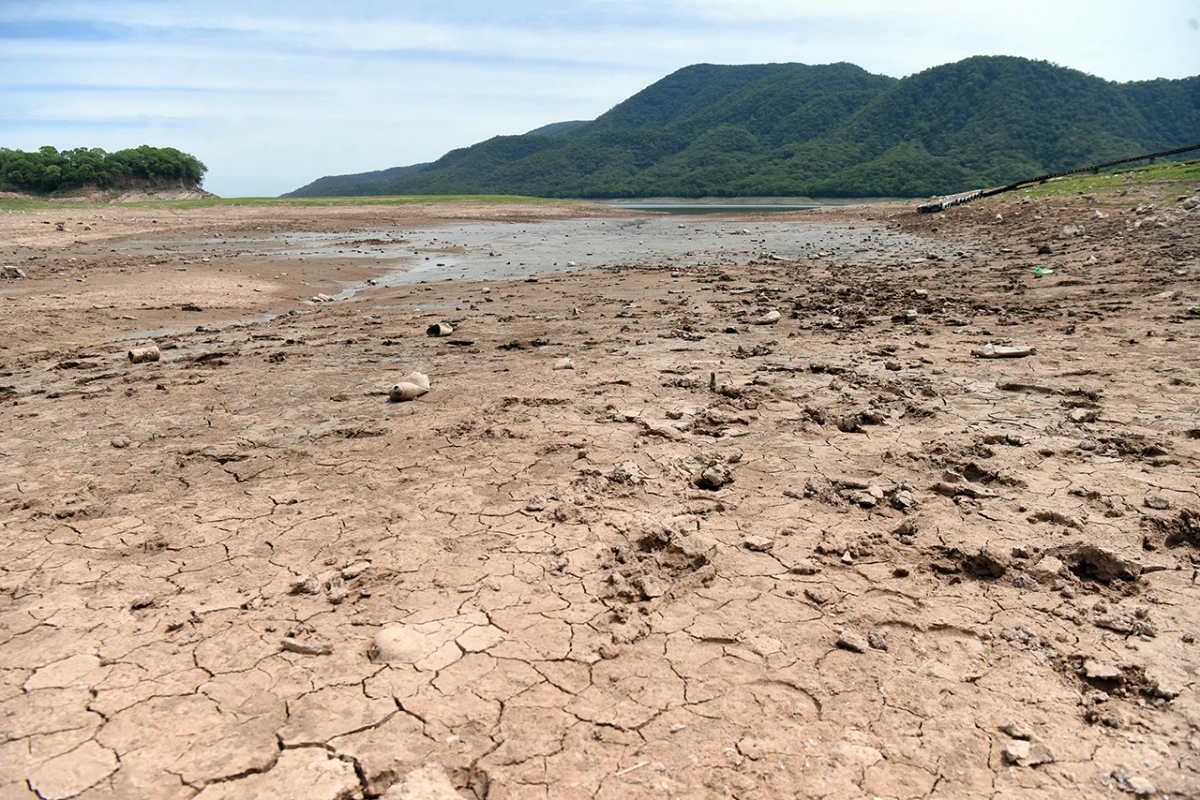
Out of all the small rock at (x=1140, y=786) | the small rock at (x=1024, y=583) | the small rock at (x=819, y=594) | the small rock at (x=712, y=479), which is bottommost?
the small rock at (x=1140, y=786)

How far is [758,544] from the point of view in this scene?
3279mm

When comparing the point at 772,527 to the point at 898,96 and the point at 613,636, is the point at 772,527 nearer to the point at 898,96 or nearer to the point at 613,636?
the point at 613,636

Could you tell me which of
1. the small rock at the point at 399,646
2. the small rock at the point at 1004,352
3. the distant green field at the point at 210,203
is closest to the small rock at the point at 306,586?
the small rock at the point at 399,646

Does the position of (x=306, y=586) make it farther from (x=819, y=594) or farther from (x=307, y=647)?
(x=819, y=594)

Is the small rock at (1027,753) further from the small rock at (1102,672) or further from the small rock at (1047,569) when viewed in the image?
the small rock at (1047,569)

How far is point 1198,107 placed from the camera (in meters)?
78.6

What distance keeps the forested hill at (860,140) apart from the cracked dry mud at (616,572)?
67.4 meters

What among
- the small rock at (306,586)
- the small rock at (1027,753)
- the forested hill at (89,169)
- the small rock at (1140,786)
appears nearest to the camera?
the small rock at (1140,786)

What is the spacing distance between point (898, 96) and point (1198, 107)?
33647 millimetres

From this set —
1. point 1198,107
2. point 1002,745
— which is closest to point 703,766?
point 1002,745

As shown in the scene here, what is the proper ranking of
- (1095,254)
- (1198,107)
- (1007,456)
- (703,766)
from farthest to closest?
1. (1198,107)
2. (1095,254)
3. (1007,456)
4. (703,766)

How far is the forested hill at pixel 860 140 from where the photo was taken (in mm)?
71625

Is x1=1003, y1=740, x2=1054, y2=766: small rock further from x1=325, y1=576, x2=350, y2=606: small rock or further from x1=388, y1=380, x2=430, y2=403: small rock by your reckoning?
x1=388, y1=380, x2=430, y2=403: small rock

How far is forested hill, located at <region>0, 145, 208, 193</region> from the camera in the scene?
47125 millimetres
